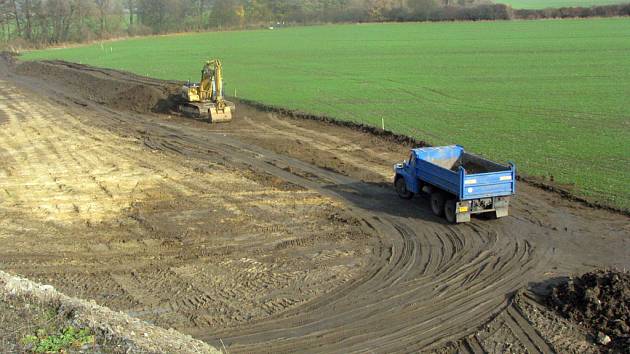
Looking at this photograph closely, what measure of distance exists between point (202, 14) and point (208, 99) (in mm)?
98431

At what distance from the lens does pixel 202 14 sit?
133000 millimetres

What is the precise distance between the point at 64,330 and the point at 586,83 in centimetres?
4146

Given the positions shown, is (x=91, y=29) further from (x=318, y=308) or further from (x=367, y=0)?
(x=318, y=308)

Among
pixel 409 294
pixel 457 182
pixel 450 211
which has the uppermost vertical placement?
pixel 457 182

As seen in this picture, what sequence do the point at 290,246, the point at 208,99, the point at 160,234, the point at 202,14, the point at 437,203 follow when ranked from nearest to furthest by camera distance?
the point at 290,246
the point at 160,234
the point at 437,203
the point at 208,99
the point at 202,14

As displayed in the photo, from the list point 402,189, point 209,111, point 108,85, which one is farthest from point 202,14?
point 402,189

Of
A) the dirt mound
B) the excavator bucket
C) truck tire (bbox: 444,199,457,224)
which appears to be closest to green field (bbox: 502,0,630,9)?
the excavator bucket

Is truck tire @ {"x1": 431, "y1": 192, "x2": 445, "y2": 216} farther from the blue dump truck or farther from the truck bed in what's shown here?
the truck bed

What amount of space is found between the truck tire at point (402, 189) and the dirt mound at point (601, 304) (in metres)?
8.13

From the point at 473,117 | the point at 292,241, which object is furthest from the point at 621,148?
the point at 292,241

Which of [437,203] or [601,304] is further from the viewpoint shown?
[437,203]

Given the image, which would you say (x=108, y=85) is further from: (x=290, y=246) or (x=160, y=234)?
(x=290, y=246)

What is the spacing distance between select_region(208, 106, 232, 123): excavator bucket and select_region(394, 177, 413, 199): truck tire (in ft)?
54.6

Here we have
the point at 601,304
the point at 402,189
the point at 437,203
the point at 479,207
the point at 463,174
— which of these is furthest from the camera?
the point at 402,189
